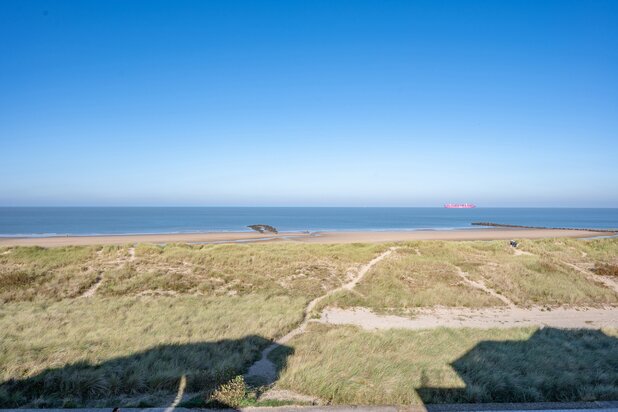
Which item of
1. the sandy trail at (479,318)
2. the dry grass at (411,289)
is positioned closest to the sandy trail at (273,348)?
the dry grass at (411,289)

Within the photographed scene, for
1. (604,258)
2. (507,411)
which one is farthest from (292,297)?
(604,258)

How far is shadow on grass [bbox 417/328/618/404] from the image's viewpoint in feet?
22.4

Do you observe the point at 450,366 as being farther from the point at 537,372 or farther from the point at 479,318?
the point at 479,318

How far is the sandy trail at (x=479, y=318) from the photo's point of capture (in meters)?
14.2

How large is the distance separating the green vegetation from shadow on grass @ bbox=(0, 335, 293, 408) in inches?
53.0

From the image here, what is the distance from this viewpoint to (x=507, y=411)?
5.34 m

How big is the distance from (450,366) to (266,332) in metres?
5.84

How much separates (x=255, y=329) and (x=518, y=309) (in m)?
13.0

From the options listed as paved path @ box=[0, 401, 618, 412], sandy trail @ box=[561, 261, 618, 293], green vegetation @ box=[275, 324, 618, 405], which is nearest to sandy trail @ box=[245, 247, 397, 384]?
green vegetation @ box=[275, 324, 618, 405]

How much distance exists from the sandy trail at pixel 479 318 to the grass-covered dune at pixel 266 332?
3.15 ft

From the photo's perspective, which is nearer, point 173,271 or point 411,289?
point 411,289

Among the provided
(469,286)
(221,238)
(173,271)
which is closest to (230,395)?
(469,286)

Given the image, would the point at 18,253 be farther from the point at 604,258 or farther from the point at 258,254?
the point at 604,258

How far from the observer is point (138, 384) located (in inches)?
269
